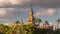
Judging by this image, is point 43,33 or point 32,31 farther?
point 43,33

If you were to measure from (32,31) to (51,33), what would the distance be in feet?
172

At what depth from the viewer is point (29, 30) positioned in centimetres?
13812

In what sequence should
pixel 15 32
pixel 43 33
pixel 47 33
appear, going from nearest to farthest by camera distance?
pixel 15 32 < pixel 43 33 < pixel 47 33

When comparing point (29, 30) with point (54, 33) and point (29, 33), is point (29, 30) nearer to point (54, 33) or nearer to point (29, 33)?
point (29, 33)

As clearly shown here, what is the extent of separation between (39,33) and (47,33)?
85.0 feet

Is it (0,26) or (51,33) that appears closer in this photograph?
(0,26)

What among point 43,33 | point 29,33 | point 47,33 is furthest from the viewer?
point 47,33

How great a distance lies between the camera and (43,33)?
169 m

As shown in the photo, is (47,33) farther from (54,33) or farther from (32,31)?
(32,31)

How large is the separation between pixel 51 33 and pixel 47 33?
1015 cm

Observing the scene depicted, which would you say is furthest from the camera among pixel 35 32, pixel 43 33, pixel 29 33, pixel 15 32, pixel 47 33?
pixel 47 33

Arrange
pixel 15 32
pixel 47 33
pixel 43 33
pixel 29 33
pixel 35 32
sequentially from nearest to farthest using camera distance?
pixel 15 32 < pixel 29 33 < pixel 35 32 < pixel 43 33 < pixel 47 33

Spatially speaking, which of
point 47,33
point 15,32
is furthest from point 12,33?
point 47,33

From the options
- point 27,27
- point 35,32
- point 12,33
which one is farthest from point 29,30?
point 12,33
